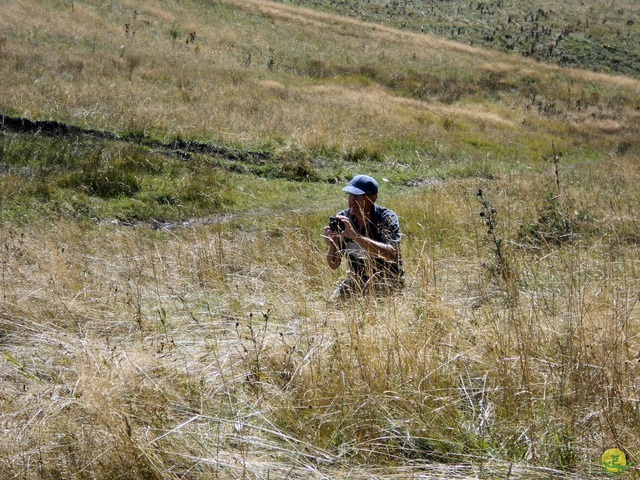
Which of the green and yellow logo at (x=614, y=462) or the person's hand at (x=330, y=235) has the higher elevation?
the green and yellow logo at (x=614, y=462)

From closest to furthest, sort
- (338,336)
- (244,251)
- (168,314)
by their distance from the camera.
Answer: (338,336), (168,314), (244,251)

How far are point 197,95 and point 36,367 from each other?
15.1m

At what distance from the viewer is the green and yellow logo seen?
244cm

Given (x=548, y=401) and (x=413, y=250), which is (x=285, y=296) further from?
(x=413, y=250)

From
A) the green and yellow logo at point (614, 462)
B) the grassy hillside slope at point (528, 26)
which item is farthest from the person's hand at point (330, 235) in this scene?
the grassy hillside slope at point (528, 26)

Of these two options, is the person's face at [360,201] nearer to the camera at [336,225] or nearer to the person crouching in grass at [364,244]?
the person crouching in grass at [364,244]

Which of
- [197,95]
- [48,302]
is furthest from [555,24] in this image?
[48,302]

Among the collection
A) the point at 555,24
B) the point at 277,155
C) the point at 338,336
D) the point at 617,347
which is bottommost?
the point at 277,155

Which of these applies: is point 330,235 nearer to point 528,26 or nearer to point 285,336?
point 285,336

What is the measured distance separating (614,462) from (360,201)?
9.63 ft

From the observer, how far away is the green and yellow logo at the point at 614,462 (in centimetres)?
244

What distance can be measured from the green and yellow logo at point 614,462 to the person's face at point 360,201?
285 cm

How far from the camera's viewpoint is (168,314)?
13.9 feet

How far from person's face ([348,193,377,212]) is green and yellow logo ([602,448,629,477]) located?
285 centimetres
